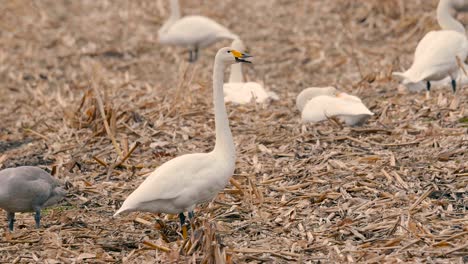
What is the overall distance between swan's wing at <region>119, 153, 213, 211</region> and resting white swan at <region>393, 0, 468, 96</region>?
4.01 m

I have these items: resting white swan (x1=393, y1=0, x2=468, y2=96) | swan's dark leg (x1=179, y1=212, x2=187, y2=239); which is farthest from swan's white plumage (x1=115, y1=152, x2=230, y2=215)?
resting white swan (x1=393, y1=0, x2=468, y2=96)

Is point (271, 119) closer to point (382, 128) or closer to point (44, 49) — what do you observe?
point (382, 128)

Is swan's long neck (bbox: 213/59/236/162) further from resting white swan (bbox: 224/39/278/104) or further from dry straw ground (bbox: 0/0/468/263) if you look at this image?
resting white swan (bbox: 224/39/278/104)

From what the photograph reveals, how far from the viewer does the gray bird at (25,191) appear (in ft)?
21.4

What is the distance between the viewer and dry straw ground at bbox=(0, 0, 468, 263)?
20.2ft

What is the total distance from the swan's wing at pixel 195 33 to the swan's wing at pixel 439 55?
169 inches

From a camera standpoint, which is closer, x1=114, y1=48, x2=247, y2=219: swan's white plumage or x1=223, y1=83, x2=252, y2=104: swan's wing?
x1=114, y1=48, x2=247, y2=219: swan's white plumage

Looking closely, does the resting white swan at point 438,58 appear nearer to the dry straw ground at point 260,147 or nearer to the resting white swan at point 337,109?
the dry straw ground at point 260,147

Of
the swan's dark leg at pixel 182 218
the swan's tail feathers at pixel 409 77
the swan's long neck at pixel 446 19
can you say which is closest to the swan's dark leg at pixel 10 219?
the swan's dark leg at pixel 182 218

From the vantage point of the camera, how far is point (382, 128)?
28.5 ft

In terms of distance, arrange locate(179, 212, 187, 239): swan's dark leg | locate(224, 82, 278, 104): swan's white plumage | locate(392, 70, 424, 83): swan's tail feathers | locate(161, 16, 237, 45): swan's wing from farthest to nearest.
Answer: locate(161, 16, 237, 45): swan's wing
locate(224, 82, 278, 104): swan's white plumage
locate(392, 70, 424, 83): swan's tail feathers
locate(179, 212, 187, 239): swan's dark leg

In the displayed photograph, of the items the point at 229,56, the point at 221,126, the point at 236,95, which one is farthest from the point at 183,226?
the point at 236,95

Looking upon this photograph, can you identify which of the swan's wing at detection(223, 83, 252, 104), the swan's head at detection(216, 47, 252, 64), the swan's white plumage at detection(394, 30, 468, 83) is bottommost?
the swan's wing at detection(223, 83, 252, 104)

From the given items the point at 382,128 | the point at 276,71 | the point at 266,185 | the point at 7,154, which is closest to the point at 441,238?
the point at 266,185
